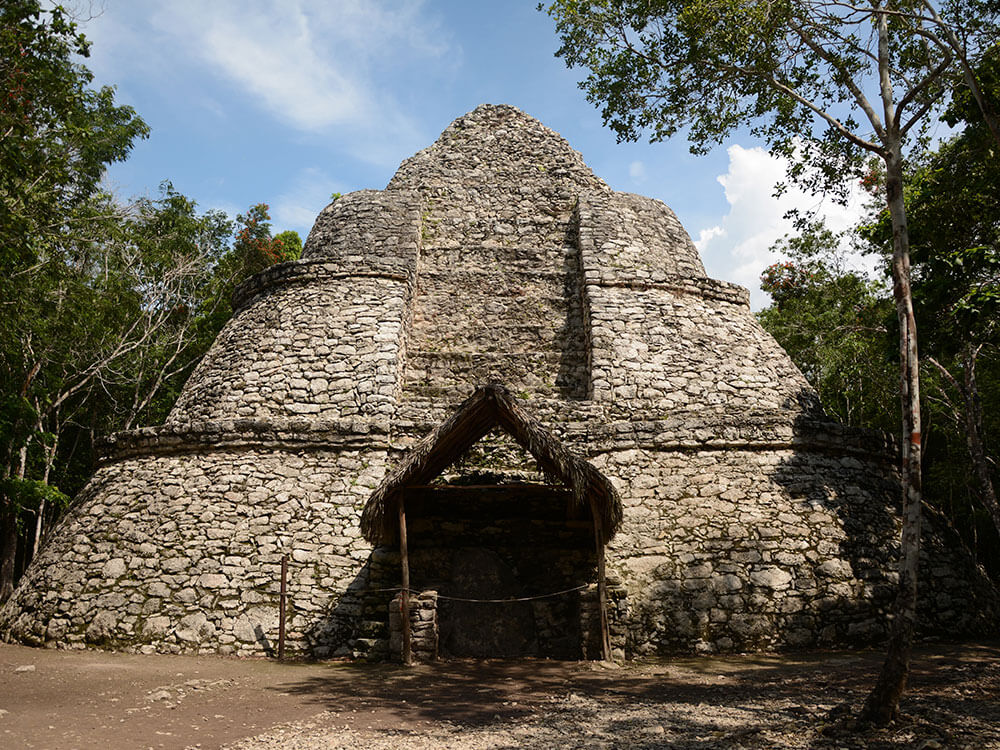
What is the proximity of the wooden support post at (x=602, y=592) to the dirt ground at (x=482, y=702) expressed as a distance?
274 millimetres

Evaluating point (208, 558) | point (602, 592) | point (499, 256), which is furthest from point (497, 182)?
point (602, 592)

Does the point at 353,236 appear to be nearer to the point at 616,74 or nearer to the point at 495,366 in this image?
the point at 495,366

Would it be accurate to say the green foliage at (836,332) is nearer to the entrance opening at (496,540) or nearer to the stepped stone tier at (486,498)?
the stepped stone tier at (486,498)

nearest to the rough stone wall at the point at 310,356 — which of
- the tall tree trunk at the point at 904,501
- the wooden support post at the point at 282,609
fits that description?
the wooden support post at the point at 282,609

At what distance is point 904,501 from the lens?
17.2ft

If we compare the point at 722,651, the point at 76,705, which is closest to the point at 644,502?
the point at 722,651

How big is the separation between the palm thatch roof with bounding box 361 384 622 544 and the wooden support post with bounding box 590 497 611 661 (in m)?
0.05

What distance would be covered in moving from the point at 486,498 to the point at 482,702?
3195mm

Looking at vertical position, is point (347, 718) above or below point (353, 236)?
below

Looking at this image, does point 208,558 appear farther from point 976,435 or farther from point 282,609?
point 976,435

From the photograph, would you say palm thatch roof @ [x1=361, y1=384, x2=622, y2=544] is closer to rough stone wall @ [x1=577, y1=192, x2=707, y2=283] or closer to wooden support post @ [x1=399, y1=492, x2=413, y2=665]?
wooden support post @ [x1=399, y1=492, x2=413, y2=665]

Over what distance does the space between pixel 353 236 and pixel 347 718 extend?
9.95 metres

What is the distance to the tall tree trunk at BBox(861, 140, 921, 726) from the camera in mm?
4770

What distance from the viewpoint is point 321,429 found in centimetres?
943
